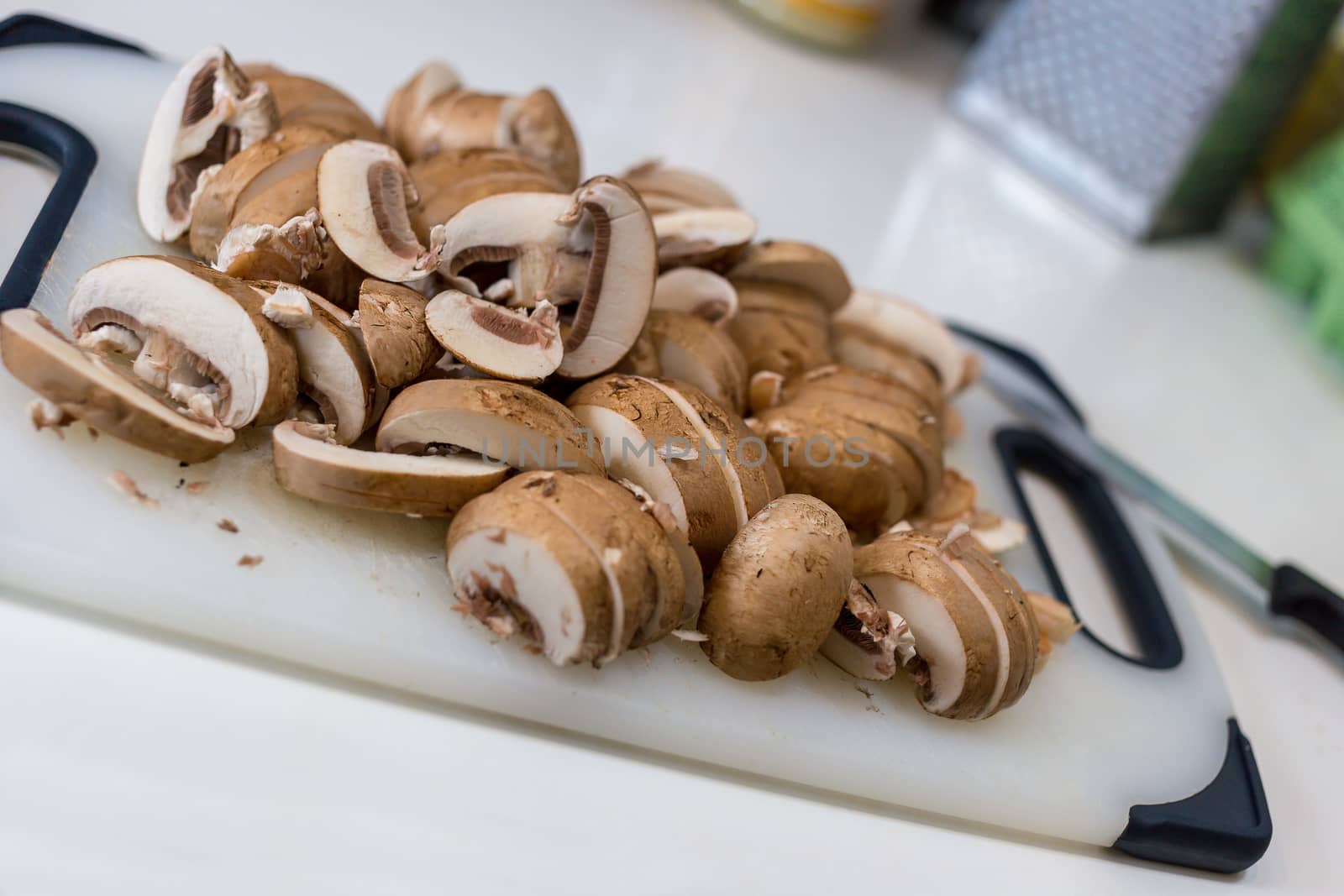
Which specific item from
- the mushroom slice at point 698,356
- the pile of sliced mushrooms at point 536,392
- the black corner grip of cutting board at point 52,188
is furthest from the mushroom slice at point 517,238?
the black corner grip of cutting board at point 52,188

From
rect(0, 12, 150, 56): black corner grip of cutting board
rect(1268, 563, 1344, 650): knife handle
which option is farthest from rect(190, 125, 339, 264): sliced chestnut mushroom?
rect(1268, 563, 1344, 650): knife handle

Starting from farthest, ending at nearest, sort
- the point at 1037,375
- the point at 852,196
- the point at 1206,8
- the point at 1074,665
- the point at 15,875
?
the point at 852,196 → the point at 1206,8 → the point at 1037,375 → the point at 1074,665 → the point at 15,875

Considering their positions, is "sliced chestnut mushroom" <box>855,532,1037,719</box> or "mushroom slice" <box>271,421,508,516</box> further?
"sliced chestnut mushroom" <box>855,532,1037,719</box>

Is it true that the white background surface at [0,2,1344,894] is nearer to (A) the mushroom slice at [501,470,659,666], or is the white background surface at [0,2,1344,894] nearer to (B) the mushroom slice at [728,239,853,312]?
(A) the mushroom slice at [501,470,659,666]

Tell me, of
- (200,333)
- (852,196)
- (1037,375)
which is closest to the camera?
(200,333)

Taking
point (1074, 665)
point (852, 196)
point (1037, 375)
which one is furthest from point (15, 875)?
point (852, 196)

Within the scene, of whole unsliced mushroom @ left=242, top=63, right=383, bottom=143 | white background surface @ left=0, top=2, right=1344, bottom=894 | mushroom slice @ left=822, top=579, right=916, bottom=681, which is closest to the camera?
white background surface @ left=0, top=2, right=1344, bottom=894

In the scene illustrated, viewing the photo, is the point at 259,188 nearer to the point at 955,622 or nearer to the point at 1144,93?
the point at 955,622

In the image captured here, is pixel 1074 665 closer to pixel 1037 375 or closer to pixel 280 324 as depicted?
pixel 1037 375
